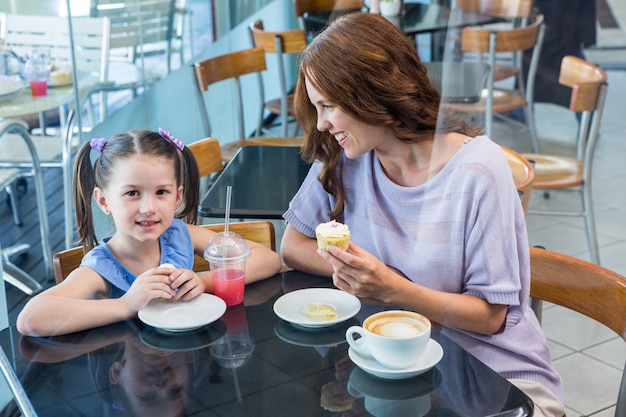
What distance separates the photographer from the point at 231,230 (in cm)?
156

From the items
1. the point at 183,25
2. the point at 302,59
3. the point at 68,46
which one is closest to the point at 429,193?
the point at 302,59

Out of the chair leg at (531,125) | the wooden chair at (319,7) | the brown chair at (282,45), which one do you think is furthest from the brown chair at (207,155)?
the wooden chair at (319,7)

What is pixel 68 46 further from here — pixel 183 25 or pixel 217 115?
pixel 217 115

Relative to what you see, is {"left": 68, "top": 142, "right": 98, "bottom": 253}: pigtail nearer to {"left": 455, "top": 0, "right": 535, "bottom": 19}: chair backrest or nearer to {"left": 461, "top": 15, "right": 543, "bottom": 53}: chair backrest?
{"left": 461, "top": 15, "right": 543, "bottom": 53}: chair backrest

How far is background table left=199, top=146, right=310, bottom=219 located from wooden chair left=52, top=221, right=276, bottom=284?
18cm

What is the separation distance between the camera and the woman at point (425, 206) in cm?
125

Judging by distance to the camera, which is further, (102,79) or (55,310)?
(102,79)

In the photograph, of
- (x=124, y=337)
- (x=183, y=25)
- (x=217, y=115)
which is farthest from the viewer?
(x=217, y=115)

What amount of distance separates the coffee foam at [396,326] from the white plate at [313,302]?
111mm

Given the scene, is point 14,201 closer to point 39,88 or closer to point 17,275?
point 17,275

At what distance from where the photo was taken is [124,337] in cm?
117

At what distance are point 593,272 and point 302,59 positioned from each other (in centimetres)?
59

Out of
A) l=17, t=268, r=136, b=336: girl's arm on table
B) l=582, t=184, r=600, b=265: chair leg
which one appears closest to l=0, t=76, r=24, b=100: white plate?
l=17, t=268, r=136, b=336: girl's arm on table

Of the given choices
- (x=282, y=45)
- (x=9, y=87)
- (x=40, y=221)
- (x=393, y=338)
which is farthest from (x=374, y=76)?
(x=282, y=45)
